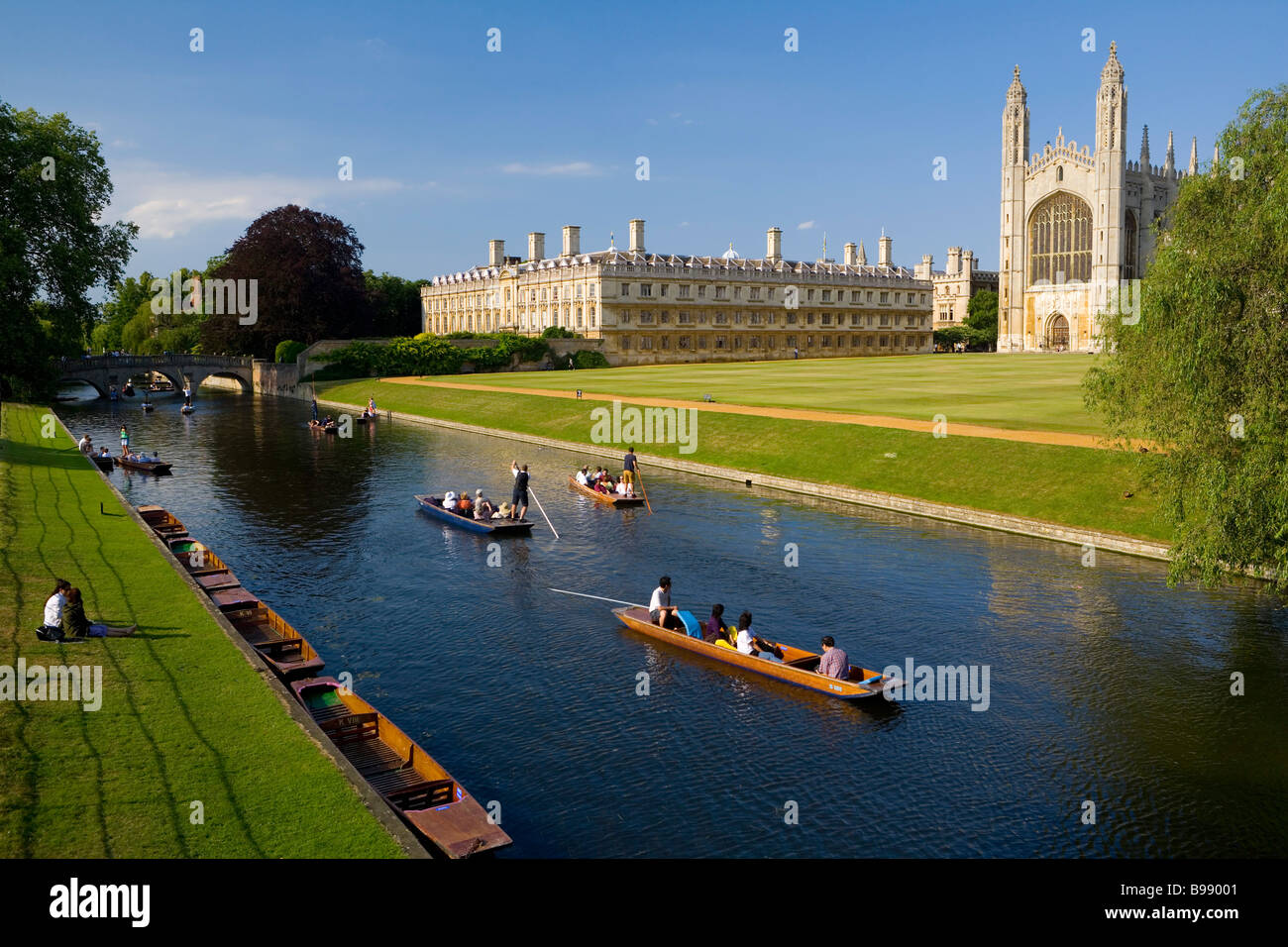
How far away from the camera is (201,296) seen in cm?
12362

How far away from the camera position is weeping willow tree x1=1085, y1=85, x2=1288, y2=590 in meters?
19.4

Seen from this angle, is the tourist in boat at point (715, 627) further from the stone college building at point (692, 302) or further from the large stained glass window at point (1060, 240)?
the large stained glass window at point (1060, 240)

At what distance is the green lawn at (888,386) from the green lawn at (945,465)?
481cm

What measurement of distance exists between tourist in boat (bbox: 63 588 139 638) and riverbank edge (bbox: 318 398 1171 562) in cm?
2165

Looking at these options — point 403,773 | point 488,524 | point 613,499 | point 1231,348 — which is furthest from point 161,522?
point 1231,348

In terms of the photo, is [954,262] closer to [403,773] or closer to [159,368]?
[159,368]

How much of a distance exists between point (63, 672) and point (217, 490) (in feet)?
85.8

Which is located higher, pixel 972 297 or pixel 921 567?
pixel 972 297

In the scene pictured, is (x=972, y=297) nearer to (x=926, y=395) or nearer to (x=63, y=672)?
(x=926, y=395)

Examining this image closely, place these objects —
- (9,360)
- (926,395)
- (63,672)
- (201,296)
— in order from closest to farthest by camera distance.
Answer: (63,672)
(9,360)
(926,395)
(201,296)

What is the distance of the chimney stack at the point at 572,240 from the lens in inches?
4963

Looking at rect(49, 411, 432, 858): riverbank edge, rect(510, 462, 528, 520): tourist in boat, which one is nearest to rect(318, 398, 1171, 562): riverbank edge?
rect(510, 462, 528, 520): tourist in boat
